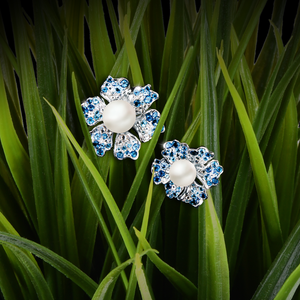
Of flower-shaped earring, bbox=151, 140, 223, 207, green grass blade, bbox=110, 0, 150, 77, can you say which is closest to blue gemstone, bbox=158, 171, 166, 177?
flower-shaped earring, bbox=151, 140, 223, 207

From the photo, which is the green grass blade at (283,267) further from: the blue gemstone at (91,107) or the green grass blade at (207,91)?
the blue gemstone at (91,107)

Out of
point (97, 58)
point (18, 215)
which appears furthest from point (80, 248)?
point (97, 58)

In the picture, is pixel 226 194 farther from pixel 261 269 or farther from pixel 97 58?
pixel 97 58

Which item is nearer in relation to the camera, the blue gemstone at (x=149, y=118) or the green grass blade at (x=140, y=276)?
the green grass blade at (x=140, y=276)

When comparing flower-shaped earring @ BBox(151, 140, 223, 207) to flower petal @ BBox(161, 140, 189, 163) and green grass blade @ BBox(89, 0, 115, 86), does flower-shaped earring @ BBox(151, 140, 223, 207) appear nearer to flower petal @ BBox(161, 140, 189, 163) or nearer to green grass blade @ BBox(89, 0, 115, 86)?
flower petal @ BBox(161, 140, 189, 163)

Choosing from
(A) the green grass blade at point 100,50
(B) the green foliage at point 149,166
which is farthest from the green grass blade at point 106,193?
(A) the green grass blade at point 100,50

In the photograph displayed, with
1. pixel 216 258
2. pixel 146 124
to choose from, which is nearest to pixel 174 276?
pixel 216 258
